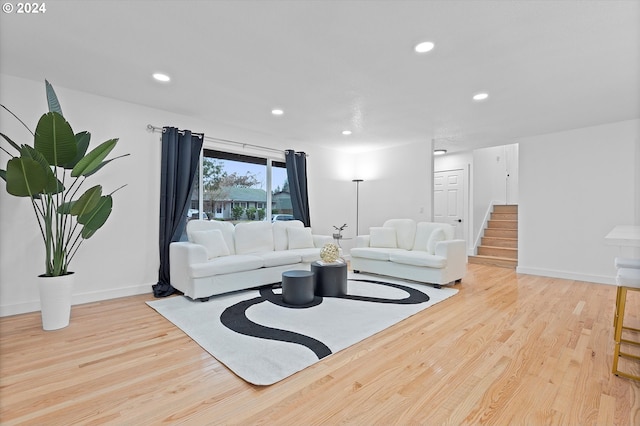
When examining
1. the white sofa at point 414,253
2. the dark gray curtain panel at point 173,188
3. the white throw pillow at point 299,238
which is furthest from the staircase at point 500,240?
the dark gray curtain panel at point 173,188

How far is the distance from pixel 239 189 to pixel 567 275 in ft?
18.3

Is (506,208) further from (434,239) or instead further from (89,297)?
(89,297)

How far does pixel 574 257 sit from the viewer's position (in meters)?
4.78

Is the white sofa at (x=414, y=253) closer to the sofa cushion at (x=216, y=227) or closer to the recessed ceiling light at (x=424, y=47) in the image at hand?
the sofa cushion at (x=216, y=227)

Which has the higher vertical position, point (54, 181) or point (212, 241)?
point (54, 181)

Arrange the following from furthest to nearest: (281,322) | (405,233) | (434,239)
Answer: (405,233), (434,239), (281,322)

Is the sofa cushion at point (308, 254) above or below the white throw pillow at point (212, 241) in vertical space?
below

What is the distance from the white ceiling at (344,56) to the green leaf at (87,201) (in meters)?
1.20

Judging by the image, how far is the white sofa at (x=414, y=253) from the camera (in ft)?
13.6

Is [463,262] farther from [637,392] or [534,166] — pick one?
[637,392]

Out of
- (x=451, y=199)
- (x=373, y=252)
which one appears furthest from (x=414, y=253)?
(x=451, y=199)

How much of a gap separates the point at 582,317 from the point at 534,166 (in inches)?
121

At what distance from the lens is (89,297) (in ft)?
11.5

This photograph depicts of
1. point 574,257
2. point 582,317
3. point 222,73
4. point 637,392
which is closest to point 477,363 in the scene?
point 637,392
